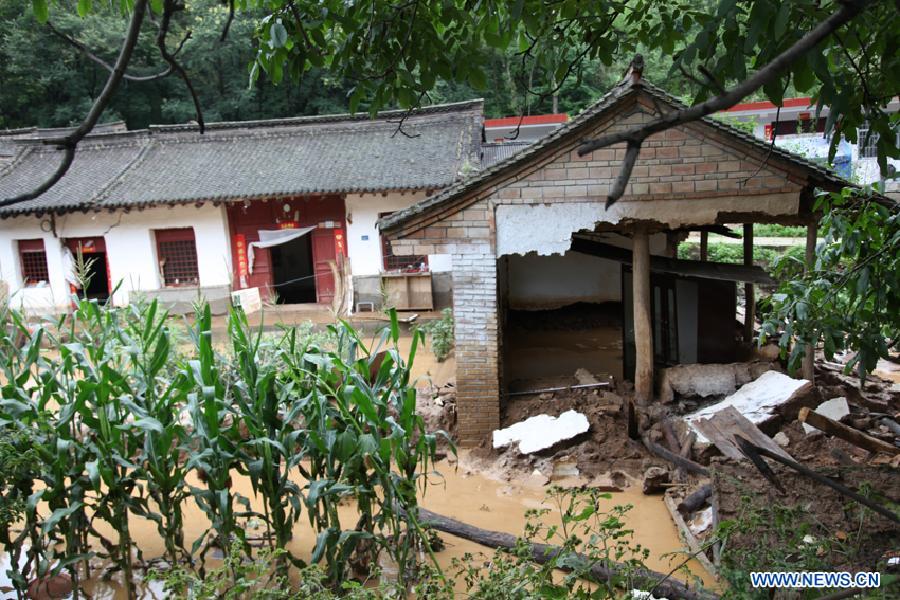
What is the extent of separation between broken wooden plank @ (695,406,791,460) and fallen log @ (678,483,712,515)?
558 mm

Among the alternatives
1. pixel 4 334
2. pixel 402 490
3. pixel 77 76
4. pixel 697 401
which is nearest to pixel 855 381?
pixel 697 401

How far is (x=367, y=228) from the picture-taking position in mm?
17703

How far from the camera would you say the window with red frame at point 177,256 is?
727 inches

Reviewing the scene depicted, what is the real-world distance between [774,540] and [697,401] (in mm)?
4415

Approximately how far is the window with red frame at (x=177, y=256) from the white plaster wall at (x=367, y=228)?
4.36 m

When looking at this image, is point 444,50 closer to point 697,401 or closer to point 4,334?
point 4,334

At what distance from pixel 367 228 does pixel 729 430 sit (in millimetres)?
12303

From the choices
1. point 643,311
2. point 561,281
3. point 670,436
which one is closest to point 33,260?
point 561,281

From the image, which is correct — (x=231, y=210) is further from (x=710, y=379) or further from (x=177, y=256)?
(x=710, y=379)

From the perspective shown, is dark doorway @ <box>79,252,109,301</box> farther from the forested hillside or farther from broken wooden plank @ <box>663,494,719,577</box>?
broken wooden plank @ <box>663,494,719,577</box>

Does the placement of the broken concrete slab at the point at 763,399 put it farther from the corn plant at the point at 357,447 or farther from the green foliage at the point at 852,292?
the corn plant at the point at 357,447

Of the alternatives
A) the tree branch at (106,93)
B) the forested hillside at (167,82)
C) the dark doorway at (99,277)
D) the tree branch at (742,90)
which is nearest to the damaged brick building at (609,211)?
the tree branch at (742,90)

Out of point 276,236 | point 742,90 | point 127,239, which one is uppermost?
point 742,90

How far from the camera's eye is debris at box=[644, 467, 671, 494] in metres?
6.97
